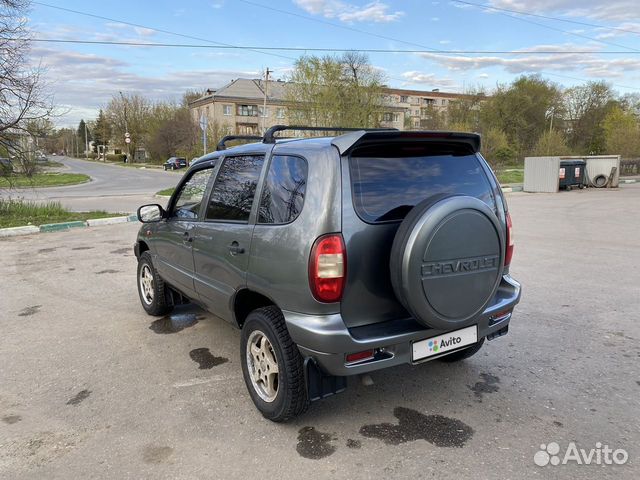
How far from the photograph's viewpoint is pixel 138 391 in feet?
11.2

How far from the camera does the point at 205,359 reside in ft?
13.0

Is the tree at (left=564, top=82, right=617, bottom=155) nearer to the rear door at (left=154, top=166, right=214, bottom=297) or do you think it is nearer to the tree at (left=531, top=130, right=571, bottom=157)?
the tree at (left=531, top=130, right=571, bottom=157)

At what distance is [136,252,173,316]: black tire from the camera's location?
4848mm

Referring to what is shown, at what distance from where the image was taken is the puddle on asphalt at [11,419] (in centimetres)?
304

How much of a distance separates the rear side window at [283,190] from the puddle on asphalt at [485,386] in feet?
6.16

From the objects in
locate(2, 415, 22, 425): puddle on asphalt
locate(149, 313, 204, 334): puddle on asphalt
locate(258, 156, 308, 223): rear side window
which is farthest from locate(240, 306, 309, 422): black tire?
locate(149, 313, 204, 334): puddle on asphalt

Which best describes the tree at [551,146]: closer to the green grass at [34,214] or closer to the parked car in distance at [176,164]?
the parked car in distance at [176,164]

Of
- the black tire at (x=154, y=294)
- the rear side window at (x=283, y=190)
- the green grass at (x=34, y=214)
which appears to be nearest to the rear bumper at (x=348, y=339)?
the rear side window at (x=283, y=190)

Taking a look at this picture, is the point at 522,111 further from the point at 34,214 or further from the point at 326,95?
the point at 34,214

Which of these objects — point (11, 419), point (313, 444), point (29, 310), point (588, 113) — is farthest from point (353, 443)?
point (588, 113)

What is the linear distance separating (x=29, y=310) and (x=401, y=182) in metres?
4.74

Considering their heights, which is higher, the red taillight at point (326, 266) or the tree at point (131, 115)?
the tree at point (131, 115)

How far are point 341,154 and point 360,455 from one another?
5.66 feet

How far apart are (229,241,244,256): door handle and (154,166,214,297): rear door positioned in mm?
750
